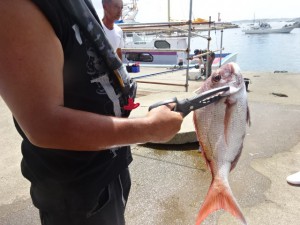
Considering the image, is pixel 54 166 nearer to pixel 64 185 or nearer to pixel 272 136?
pixel 64 185

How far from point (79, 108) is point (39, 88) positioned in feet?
1.08

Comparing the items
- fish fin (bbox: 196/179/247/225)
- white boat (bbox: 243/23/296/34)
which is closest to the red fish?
fish fin (bbox: 196/179/247/225)

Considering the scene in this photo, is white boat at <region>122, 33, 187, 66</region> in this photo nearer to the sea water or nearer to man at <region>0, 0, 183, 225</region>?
the sea water

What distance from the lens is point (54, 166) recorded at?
1.36 meters

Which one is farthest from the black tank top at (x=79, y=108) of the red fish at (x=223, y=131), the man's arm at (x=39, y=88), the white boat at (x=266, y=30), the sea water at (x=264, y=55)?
the white boat at (x=266, y=30)

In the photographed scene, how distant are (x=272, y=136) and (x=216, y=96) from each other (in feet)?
13.2

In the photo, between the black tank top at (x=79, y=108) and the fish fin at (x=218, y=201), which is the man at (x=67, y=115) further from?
the fish fin at (x=218, y=201)

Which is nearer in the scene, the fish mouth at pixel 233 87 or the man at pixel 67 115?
the man at pixel 67 115

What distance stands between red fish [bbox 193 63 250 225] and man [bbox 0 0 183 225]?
477mm

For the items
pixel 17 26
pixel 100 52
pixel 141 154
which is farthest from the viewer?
pixel 141 154

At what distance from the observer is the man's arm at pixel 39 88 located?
907 millimetres

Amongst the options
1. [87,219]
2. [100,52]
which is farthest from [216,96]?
[87,219]

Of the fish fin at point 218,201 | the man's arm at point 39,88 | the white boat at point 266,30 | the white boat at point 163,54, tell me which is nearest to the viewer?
the man's arm at point 39,88

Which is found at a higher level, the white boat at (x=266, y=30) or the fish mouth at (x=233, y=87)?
the fish mouth at (x=233, y=87)
